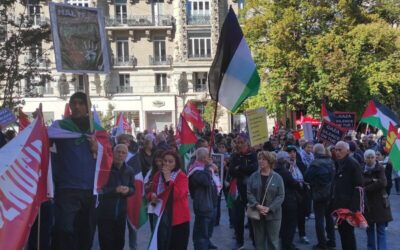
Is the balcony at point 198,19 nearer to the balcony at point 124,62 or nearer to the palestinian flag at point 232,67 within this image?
the balcony at point 124,62

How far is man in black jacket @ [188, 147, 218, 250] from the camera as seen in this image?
7414 mm

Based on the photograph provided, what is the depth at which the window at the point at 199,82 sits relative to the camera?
4369 cm

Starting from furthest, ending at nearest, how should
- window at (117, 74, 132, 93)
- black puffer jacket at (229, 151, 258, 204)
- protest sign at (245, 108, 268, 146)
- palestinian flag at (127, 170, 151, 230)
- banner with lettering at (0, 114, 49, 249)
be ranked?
window at (117, 74, 132, 93), protest sign at (245, 108, 268, 146), black puffer jacket at (229, 151, 258, 204), palestinian flag at (127, 170, 151, 230), banner with lettering at (0, 114, 49, 249)

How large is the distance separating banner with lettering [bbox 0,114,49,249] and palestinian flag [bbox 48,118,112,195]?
3.56ft

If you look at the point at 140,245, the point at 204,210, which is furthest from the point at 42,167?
the point at 140,245

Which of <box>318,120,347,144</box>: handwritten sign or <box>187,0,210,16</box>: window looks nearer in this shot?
<box>318,120,347,144</box>: handwritten sign

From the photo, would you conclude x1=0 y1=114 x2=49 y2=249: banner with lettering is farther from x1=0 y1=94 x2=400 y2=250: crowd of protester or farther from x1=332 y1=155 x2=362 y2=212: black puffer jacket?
x1=332 y1=155 x2=362 y2=212: black puffer jacket

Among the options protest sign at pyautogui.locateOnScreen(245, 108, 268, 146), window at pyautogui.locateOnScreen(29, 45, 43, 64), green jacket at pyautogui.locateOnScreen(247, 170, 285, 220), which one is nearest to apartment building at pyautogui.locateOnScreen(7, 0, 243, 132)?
window at pyautogui.locateOnScreen(29, 45, 43, 64)

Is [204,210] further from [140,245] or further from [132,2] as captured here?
[132,2]

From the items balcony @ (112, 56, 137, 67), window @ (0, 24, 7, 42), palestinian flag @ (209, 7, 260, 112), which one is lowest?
palestinian flag @ (209, 7, 260, 112)

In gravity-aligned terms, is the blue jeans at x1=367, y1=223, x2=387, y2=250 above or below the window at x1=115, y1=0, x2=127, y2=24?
below

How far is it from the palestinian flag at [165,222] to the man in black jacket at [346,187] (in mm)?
2526

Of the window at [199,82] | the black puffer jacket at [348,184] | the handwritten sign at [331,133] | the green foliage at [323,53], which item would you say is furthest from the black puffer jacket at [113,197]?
the window at [199,82]

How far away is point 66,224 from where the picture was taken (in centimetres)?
549
